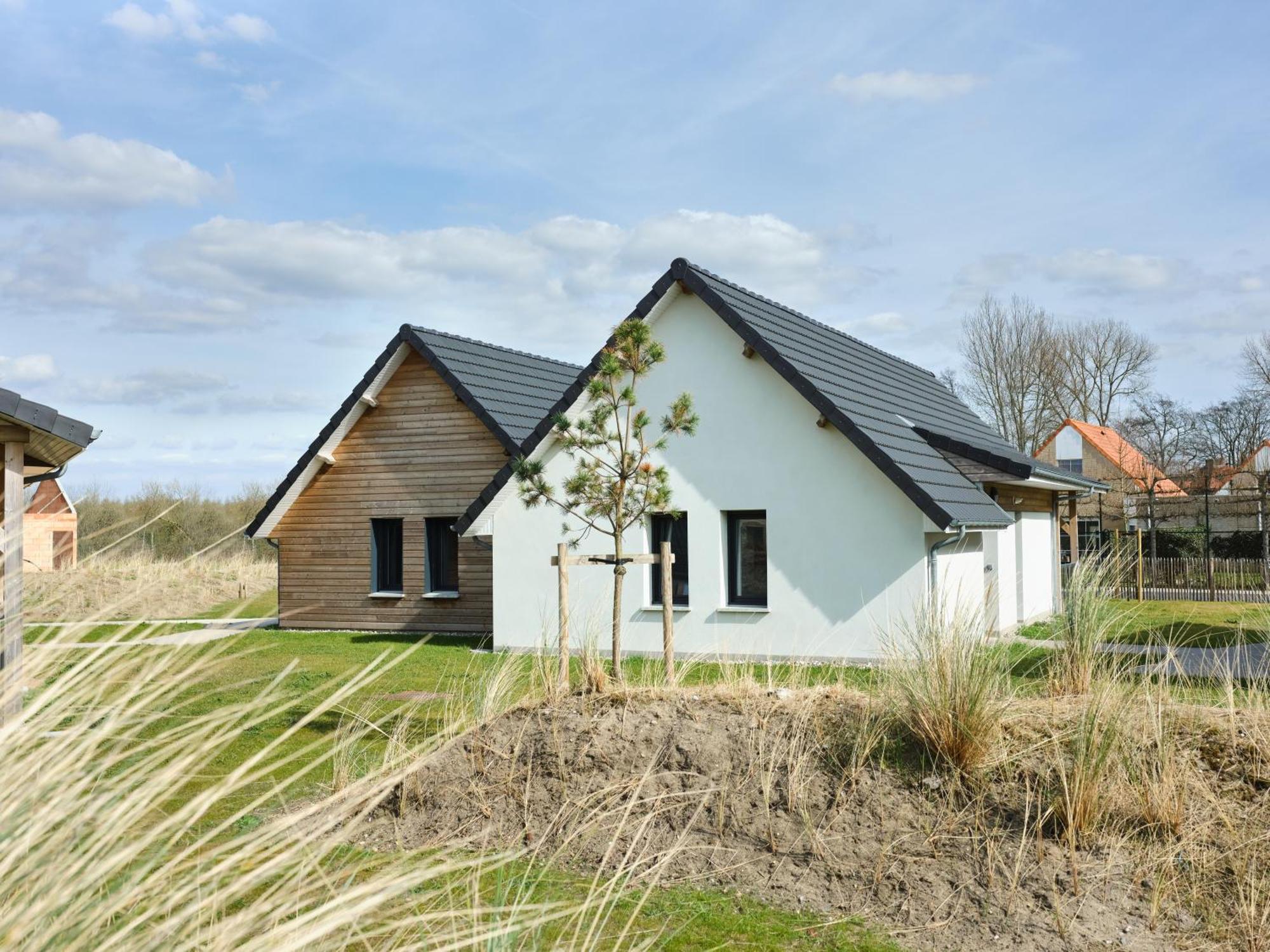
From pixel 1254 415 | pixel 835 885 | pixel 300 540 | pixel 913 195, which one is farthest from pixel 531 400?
pixel 1254 415

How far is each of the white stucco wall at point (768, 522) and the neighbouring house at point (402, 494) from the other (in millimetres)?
3097

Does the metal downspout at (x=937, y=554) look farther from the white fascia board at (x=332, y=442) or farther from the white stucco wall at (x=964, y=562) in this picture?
the white fascia board at (x=332, y=442)

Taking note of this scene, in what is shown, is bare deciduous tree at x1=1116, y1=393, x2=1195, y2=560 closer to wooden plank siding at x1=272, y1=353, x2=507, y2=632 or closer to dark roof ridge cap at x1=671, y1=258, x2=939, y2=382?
dark roof ridge cap at x1=671, y1=258, x2=939, y2=382

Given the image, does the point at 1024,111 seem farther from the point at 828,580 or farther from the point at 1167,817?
the point at 1167,817

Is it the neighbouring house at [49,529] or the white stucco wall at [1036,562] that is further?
the white stucco wall at [1036,562]

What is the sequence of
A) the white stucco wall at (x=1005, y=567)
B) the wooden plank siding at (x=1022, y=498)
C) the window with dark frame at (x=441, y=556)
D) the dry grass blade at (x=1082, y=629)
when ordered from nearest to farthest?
the dry grass blade at (x=1082, y=629) → the white stucco wall at (x=1005, y=567) → the wooden plank siding at (x=1022, y=498) → the window with dark frame at (x=441, y=556)

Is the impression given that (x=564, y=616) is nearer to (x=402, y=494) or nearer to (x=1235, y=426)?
(x=402, y=494)

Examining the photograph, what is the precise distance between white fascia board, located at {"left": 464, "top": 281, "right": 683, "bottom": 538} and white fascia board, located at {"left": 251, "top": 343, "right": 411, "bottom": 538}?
4.49 meters

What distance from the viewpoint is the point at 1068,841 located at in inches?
209

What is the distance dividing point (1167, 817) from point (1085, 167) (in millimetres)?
9331

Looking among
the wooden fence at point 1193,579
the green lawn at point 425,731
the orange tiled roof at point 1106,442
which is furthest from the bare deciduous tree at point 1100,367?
the green lawn at point 425,731

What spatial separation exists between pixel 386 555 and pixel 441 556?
1.33 m

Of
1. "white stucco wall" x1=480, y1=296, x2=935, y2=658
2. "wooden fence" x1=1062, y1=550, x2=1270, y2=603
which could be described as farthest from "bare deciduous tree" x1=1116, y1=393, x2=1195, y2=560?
"white stucco wall" x1=480, y1=296, x2=935, y2=658

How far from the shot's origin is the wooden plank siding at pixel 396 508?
18.8 m
